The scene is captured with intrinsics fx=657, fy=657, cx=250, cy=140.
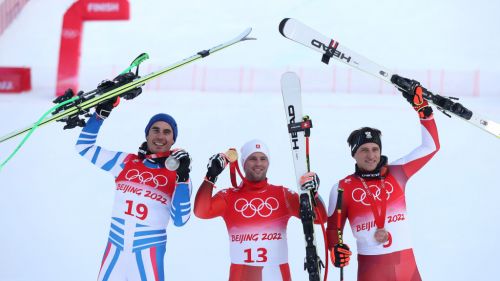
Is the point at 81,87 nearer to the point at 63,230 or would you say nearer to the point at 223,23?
the point at 223,23

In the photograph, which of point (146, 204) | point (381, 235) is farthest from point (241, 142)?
point (381, 235)

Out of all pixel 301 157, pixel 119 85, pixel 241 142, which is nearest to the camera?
pixel 301 157

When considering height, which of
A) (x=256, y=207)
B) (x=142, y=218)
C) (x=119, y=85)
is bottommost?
(x=142, y=218)

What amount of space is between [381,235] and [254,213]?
738mm

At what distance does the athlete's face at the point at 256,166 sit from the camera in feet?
12.9

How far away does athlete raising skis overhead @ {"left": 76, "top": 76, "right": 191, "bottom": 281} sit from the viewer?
12.5 feet

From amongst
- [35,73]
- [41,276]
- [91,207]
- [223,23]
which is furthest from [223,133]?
[223,23]

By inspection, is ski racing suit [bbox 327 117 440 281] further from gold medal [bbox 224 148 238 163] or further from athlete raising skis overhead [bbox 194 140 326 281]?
gold medal [bbox 224 148 238 163]

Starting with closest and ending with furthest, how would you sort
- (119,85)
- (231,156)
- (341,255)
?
1. (341,255)
2. (231,156)
3. (119,85)

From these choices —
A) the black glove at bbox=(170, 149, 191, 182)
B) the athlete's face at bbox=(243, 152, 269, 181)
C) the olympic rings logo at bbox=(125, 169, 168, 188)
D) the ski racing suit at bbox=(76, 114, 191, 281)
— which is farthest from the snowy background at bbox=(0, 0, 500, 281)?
the black glove at bbox=(170, 149, 191, 182)

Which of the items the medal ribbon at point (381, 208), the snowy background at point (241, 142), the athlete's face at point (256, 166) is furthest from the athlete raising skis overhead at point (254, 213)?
the snowy background at point (241, 142)

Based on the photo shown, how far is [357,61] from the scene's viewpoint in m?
4.39

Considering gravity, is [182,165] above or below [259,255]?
A: above

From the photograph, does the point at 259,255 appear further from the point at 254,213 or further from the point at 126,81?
the point at 126,81
